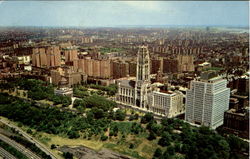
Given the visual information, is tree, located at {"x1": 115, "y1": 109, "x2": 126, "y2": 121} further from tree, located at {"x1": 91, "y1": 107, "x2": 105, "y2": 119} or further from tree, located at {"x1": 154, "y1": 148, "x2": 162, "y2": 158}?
tree, located at {"x1": 154, "y1": 148, "x2": 162, "y2": 158}

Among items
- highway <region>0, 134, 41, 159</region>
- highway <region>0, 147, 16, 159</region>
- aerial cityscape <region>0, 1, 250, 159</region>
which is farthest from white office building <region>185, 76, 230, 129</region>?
highway <region>0, 147, 16, 159</region>

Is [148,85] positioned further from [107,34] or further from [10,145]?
[10,145]

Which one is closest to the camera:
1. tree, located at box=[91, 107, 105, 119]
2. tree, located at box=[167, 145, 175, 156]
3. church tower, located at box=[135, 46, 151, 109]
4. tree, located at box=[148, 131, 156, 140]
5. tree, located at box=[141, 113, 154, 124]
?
tree, located at box=[167, 145, 175, 156]

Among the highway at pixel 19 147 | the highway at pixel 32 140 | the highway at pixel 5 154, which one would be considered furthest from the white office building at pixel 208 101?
the highway at pixel 5 154

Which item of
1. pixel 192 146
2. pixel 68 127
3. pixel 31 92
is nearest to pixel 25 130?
pixel 68 127

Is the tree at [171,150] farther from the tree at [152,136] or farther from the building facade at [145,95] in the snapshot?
the building facade at [145,95]

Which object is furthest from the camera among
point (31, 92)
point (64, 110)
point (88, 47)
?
point (88, 47)

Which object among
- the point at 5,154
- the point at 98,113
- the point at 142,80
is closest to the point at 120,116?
the point at 98,113
